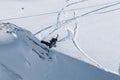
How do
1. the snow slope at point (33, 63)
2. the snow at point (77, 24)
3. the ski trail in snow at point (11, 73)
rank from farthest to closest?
the snow at point (77, 24)
the snow slope at point (33, 63)
the ski trail in snow at point (11, 73)

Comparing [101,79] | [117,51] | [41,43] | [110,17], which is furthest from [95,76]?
[110,17]

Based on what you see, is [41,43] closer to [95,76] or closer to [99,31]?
[95,76]

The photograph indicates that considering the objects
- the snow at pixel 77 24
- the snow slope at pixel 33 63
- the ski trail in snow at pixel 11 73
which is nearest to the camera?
the ski trail in snow at pixel 11 73

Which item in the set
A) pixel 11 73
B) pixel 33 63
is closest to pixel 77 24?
pixel 33 63

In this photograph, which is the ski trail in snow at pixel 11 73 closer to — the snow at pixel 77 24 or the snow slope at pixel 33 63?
the snow slope at pixel 33 63

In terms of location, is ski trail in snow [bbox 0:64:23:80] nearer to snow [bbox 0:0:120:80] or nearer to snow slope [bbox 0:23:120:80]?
snow slope [bbox 0:23:120:80]

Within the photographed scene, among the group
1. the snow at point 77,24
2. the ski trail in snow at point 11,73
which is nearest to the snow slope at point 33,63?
the ski trail in snow at point 11,73

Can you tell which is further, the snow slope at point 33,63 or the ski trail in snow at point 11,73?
the snow slope at point 33,63

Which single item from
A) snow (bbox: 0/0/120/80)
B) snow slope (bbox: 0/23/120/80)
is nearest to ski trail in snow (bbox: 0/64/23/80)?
snow slope (bbox: 0/23/120/80)
